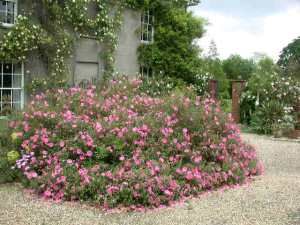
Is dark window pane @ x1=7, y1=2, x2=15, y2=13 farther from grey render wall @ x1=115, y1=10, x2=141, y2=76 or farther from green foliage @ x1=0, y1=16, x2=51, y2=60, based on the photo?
grey render wall @ x1=115, y1=10, x2=141, y2=76

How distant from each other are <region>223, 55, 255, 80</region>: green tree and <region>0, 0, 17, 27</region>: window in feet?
81.4

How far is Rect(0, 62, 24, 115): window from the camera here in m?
13.8

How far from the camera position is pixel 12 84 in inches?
554

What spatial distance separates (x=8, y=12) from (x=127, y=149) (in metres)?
9.38

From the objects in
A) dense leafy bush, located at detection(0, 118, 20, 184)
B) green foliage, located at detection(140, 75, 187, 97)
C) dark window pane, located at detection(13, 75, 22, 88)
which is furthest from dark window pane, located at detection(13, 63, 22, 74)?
dense leafy bush, located at detection(0, 118, 20, 184)

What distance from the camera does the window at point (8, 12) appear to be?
1376cm

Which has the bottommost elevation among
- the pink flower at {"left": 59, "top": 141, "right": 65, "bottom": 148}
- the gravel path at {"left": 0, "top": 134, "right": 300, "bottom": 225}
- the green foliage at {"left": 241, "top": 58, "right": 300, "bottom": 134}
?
the gravel path at {"left": 0, "top": 134, "right": 300, "bottom": 225}

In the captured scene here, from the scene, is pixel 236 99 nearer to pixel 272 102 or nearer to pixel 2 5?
pixel 272 102

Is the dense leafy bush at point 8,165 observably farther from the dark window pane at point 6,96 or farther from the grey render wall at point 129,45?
the grey render wall at point 129,45

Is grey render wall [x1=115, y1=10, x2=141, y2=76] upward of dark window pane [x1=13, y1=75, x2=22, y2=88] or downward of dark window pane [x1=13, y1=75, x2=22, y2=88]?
upward

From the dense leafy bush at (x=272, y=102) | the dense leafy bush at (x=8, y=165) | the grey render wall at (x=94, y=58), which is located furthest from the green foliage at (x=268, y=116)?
the dense leafy bush at (x=8, y=165)

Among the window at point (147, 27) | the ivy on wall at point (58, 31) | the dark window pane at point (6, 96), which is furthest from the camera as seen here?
the window at point (147, 27)

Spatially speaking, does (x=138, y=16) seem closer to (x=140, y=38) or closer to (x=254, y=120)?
(x=140, y=38)

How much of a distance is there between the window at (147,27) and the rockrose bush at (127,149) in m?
10.7
